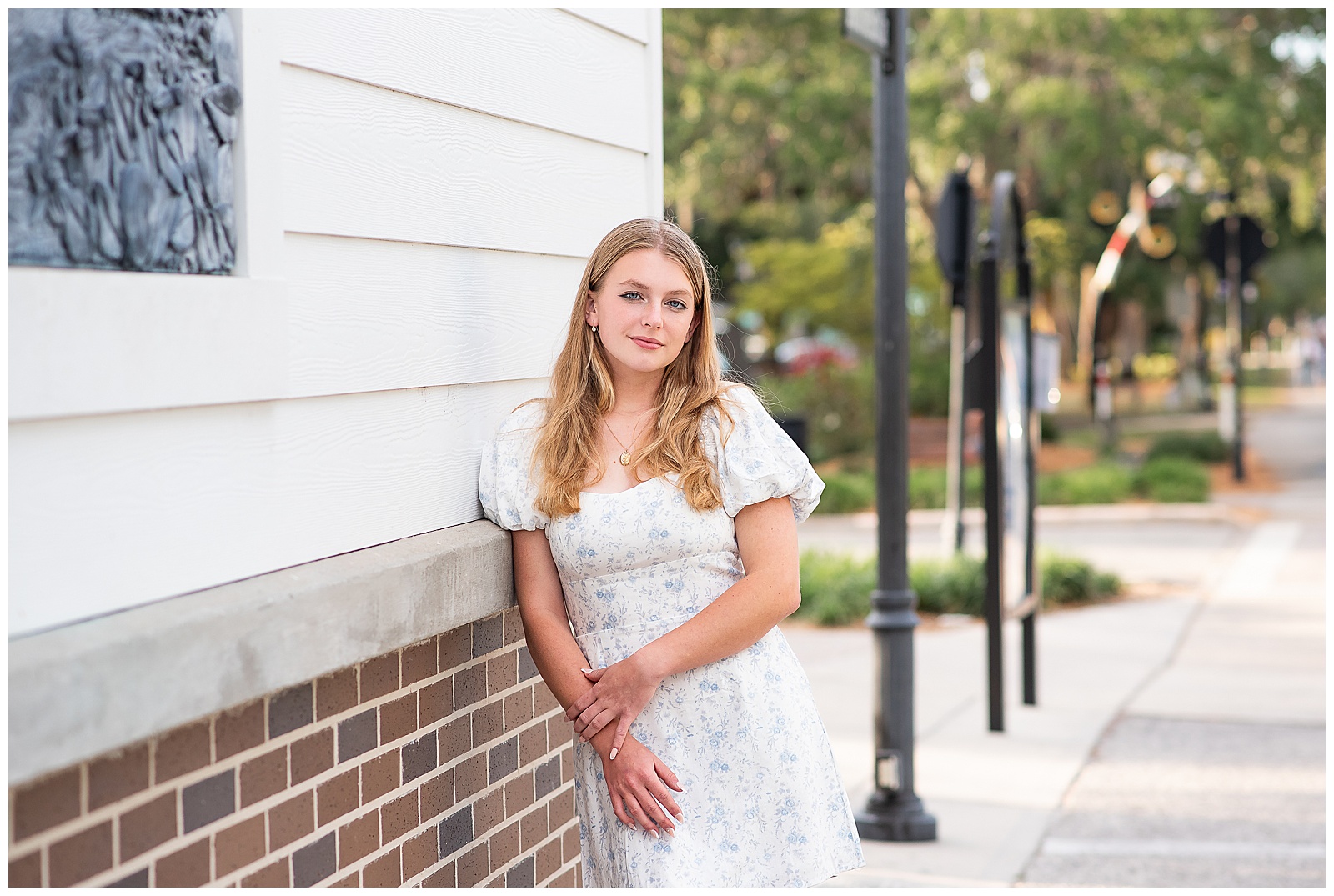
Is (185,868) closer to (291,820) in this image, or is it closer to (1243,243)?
(291,820)

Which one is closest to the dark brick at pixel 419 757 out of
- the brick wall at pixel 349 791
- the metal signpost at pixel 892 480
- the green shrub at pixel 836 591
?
the brick wall at pixel 349 791

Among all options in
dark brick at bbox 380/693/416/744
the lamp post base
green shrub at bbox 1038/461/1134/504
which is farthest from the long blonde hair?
green shrub at bbox 1038/461/1134/504

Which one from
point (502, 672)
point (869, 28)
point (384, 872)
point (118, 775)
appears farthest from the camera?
point (869, 28)

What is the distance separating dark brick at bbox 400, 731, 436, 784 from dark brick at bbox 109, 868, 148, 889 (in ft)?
2.39

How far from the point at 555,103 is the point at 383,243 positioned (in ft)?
2.73

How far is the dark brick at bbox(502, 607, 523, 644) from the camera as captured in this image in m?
3.30

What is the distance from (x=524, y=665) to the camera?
3.38m

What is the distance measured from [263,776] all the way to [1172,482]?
15.5 meters

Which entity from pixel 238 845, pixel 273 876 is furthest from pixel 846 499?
pixel 238 845

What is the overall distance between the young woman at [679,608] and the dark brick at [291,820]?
0.59 m

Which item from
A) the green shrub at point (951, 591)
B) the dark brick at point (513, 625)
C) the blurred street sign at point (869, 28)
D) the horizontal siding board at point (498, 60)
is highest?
the blurred street sign at point (869, 28)

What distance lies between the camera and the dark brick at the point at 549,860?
3.42 meters

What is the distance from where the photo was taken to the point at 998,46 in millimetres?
18281

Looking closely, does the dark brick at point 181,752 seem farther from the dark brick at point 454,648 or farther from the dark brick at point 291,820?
the dark brick at point 454,648
